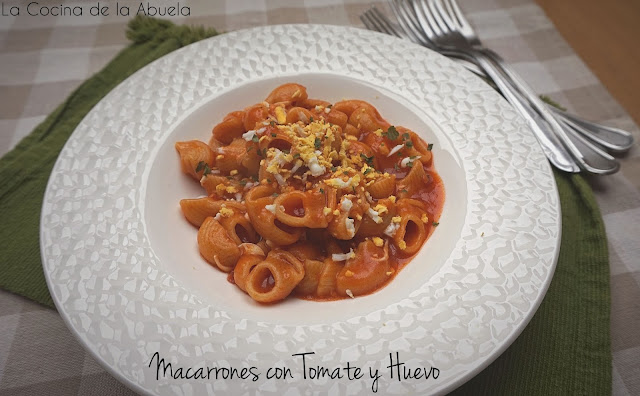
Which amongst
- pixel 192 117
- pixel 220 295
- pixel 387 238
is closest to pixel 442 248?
pixel 387 238

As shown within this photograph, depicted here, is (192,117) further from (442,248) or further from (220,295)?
(442,248)

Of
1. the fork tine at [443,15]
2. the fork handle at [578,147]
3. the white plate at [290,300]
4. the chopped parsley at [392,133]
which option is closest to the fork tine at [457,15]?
the fork tine at [443,15]

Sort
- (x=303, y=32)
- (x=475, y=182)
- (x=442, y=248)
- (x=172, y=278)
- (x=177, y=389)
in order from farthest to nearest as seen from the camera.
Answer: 1. (x=303, y=32)
2. (x=475, y=182)
3. (x=442, y=248)
4. (x=172, y=278)
5. (x=177, y=389)

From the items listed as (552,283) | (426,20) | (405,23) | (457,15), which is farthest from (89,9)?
(552,283)

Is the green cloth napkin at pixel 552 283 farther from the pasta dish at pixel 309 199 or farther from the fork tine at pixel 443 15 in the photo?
the fork tine at pixel 443 15

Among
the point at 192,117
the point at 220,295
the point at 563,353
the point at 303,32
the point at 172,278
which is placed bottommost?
the point at 563,353

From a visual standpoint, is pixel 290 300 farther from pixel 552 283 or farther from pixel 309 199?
pixel 552 283

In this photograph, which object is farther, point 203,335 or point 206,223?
point 206,223

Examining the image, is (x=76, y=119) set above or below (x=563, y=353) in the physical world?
above
